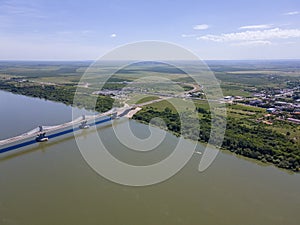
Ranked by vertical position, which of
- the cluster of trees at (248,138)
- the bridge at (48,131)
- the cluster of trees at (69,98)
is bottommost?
the cluster of trees at (248,138)

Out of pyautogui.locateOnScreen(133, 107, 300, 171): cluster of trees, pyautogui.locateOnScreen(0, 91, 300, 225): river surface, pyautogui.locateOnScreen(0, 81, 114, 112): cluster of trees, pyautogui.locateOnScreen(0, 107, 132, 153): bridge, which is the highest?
pyautogui.locateOnScreen(0, 81, 114, 112): cluster of trees

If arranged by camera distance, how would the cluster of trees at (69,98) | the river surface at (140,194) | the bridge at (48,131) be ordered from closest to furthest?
the river surface at (140,194) → the bridge at (48,131) → the cluster of trees at (69,98)

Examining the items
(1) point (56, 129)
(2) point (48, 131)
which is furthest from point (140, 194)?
(1) point (56, 129)

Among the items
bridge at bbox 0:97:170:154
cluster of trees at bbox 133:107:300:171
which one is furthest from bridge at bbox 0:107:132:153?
cluster of trees at bbox 133:107:300:171

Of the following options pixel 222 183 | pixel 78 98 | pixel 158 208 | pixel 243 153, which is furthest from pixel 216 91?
pixel 158 208

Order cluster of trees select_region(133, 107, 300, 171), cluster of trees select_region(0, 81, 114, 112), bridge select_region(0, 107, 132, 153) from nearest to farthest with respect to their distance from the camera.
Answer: cluster of trees select_region(133, 107, 300, 171) < bridge select_region(0, 107, 132, 153) < cluster of trees select_region(0, 81, 114, 112)

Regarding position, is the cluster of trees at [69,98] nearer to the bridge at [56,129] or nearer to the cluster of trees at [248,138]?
the bridge at [56,129]

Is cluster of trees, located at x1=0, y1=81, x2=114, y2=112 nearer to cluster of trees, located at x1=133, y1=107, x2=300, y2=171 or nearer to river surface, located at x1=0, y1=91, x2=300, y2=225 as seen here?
cluster of trees, located at x1=133, y1=107, x2=300, y2=171

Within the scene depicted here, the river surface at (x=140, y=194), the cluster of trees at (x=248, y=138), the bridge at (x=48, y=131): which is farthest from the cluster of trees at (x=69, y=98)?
the river surface at (x=140, y=194)

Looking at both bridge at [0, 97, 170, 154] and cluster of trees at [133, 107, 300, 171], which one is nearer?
cluster of trees at [133, 107, 300, 171]
